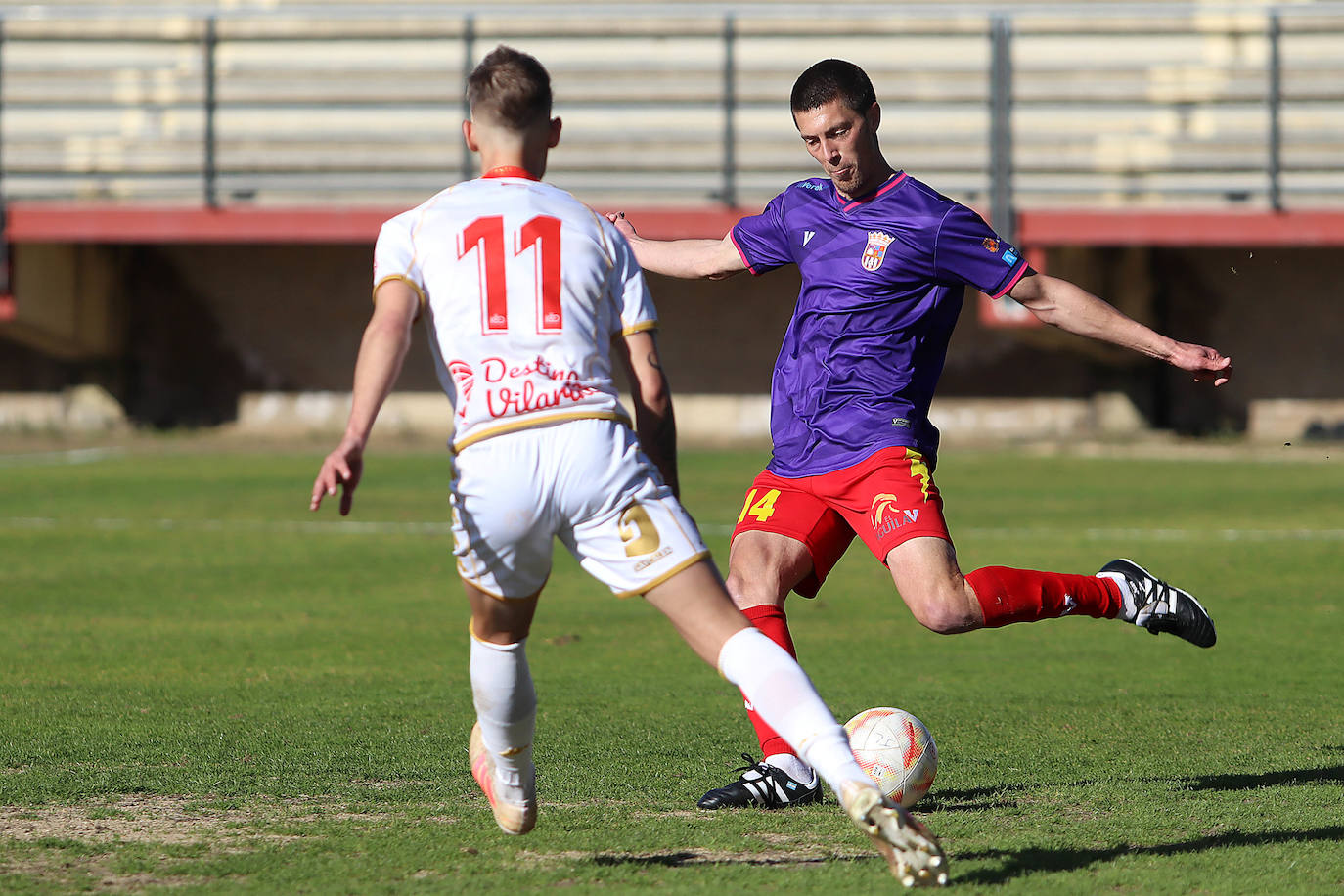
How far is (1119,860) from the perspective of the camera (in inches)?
166

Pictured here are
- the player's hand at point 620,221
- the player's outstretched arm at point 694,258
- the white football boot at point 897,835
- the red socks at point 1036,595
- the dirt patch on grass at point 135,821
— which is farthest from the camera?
the player's outstretched arm at point 694,258

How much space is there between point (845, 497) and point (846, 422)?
0.84ft

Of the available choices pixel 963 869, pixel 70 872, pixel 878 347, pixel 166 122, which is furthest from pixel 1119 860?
pixel 166 122

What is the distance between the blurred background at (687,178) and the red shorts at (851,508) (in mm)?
14732

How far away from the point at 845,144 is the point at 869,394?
823 millimetres

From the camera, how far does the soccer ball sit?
477 centimetres

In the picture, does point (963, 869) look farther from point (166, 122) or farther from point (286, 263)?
Result: point (166, 122)

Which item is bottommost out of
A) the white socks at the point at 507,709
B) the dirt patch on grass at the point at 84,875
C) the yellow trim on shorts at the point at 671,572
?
the dirt patch on grass at the point at 84,875

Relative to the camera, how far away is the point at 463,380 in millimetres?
3822

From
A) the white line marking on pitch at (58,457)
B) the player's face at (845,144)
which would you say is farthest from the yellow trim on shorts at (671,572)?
the white line marking on pitch at (58,457)

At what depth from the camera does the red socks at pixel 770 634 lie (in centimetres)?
507

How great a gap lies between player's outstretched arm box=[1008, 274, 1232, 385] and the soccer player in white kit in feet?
5.29

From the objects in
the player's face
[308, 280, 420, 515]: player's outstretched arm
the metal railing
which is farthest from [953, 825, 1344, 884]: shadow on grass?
the metal railing

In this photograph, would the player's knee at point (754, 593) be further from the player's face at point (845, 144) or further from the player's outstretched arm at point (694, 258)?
the player's face at point (845, 144)
